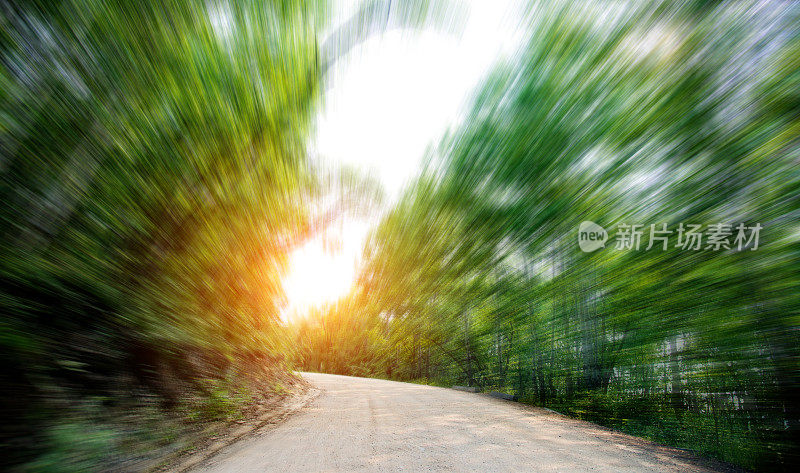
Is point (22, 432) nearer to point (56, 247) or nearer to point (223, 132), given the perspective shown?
point (56, 247)

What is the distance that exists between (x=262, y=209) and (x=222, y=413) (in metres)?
1.93

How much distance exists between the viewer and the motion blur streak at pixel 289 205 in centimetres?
110

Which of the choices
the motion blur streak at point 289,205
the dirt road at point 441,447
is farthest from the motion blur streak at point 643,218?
the dirt road at point 441,447

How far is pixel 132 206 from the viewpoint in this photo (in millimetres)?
1349

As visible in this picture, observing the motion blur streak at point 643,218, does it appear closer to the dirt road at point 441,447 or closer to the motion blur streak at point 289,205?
the motion blur streak at point 289,205

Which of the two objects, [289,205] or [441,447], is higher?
[289,205]

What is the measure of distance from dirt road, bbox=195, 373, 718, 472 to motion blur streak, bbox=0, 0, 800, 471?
1.30 ft

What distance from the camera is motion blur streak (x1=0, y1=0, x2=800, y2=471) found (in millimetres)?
1103

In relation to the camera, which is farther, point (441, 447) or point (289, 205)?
point (441, 447)

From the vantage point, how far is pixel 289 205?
2.02m

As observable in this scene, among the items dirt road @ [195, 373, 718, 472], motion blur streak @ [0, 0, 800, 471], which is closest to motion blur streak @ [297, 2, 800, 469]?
motion blur streak @ [0, 0, 800, 471]

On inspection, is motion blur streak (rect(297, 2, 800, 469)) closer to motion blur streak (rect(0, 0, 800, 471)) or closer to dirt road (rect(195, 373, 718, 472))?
motion blur streak (rect(0, 0, 800, 471))

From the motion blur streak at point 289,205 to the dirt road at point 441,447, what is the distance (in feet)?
1.30

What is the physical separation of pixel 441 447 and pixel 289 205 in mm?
1926
